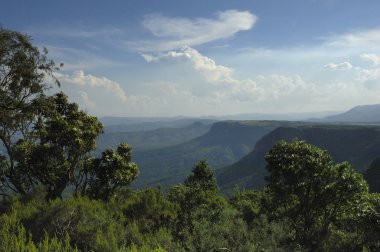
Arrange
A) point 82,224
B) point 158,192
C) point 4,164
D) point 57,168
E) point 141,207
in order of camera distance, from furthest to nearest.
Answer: point 4,164 → point 57,168 → point 158,192 → point 141,207 → point 82,224

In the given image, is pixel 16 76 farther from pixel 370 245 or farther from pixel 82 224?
pixel 370 245

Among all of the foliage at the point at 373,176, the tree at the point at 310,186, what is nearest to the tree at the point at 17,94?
the tree at the point at 310,186

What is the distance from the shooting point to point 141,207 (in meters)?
26.6

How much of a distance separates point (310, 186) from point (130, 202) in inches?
491

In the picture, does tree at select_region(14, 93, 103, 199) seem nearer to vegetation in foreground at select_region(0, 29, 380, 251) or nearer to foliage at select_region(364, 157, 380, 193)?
vegetation in foreground at select_region(0, 29, 380, 251)

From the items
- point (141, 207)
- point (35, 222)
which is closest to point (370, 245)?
point (141, 207)

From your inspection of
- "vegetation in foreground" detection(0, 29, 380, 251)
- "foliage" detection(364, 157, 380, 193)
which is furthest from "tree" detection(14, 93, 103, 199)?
"foliage" detection(364, 157, 380, 193)

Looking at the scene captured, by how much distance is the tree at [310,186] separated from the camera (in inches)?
1043

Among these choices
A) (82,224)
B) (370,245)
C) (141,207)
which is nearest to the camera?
(82,224)

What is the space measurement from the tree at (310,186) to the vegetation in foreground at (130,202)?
7 cm

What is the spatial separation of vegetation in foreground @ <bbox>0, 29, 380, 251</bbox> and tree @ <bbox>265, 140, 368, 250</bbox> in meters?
0.07

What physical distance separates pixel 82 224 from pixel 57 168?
584 inches

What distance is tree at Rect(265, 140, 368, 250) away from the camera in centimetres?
2648

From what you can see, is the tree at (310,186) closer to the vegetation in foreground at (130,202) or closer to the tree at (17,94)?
the vegetation in foreground at (130,202)
